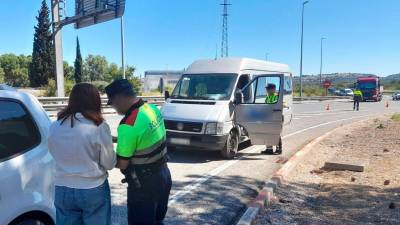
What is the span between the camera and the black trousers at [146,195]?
3.11m

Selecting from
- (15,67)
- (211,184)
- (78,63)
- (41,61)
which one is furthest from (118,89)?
(15,67)

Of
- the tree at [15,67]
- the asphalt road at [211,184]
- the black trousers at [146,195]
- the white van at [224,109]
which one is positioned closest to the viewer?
the black trousers at [146,195]

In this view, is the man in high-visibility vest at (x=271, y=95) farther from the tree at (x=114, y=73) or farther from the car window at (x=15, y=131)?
the tree at (x=114, y=73)

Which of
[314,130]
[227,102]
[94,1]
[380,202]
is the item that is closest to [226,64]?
[227,102]

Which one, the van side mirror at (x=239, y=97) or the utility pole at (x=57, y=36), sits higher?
the utility pole at (x=57, y=36)

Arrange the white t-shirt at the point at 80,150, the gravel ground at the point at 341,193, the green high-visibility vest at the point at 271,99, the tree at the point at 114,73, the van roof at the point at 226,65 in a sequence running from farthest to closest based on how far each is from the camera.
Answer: the tree at the point at 114,73, the van roof at the point at 226,65, the green high-visibility vest at the point at 271,99, the gravel ground at the point at 341,193, the white t-shirt at the point at 80,150

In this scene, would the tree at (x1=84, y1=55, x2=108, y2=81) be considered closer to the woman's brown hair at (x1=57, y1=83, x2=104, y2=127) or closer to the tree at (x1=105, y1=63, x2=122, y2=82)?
the tree at (x1=105, y1=63, x2=122, y2=82)

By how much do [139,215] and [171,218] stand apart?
2.18 metres

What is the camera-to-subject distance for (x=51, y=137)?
2.82 m

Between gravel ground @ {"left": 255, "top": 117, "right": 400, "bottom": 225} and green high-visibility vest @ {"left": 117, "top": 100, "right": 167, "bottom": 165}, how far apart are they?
8.48ft

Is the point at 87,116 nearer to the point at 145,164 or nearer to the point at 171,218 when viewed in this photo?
the point at 145,164

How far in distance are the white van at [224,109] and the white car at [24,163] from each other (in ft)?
17.9

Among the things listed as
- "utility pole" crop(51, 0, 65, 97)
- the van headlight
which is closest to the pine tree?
"utility pole" crop(51, 0, 65, 97)

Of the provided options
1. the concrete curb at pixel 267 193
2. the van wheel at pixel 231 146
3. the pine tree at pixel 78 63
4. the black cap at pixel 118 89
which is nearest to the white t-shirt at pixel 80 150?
the black cap at pixel 118 89
